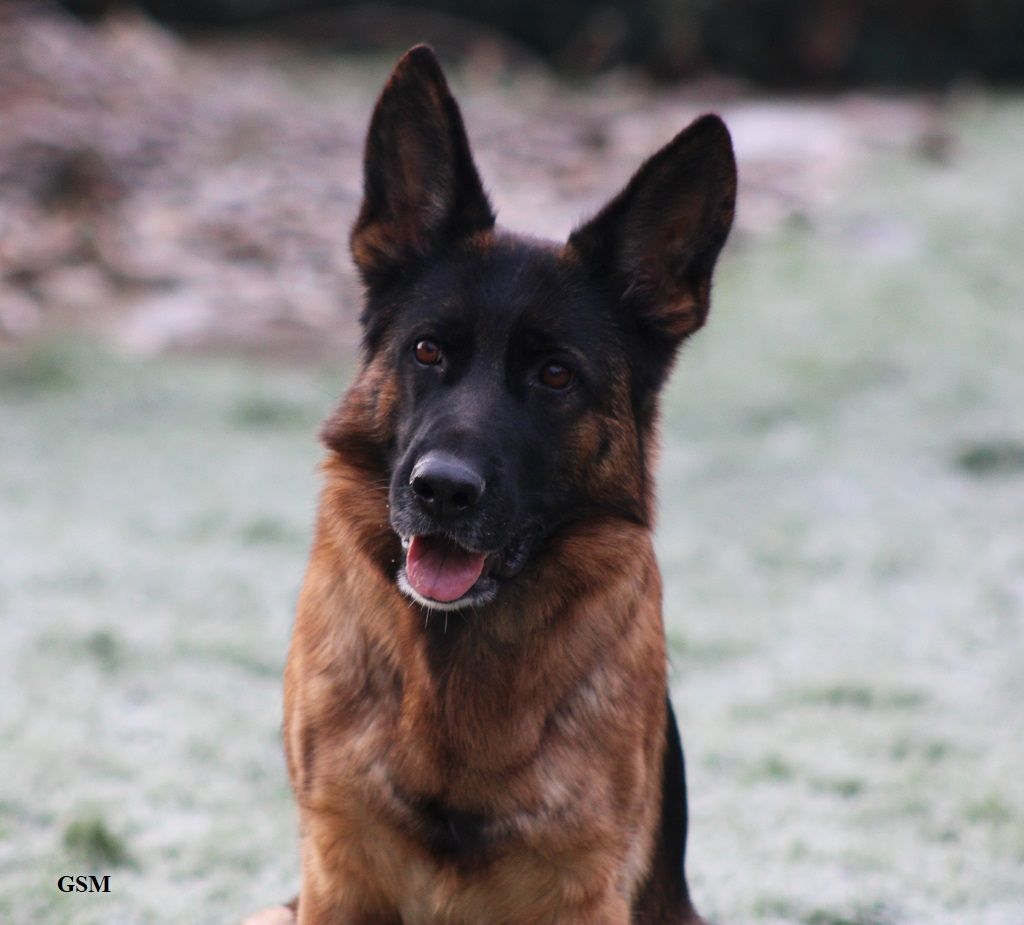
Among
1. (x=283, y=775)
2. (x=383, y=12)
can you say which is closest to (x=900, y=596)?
(x=283, y=775)

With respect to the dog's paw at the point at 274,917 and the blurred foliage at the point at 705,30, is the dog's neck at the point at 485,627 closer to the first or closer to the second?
the dog's paw at the point at 274,917

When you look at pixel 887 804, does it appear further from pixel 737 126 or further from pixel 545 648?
pixel 737 126

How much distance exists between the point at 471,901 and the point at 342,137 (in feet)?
35.4

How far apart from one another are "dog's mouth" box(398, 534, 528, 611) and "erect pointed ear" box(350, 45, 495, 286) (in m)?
0.71

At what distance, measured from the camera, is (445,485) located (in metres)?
2.82

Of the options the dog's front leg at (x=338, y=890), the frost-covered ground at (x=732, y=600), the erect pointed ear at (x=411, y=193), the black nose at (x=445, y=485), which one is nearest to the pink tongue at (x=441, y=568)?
the black nose at (x=445, y=485)

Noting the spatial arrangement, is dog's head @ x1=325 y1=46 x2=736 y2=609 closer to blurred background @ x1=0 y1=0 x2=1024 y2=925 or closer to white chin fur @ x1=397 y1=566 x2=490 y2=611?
white chin fur @ x1=397 y1=566 x2=490 y2=611

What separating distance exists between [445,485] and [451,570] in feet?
0.78

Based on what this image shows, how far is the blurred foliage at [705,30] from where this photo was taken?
15453 mm

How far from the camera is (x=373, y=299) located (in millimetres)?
3348

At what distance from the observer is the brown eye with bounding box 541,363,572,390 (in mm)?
3143

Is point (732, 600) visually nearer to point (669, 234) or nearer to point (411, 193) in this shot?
point (669, 234)

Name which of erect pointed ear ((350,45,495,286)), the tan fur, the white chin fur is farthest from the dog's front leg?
erect pointed ear ((350,45,495,286))

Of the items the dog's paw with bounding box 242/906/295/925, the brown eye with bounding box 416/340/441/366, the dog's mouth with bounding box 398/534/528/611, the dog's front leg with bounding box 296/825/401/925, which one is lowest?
the dog's paw with bounding box 242/906/295/925
